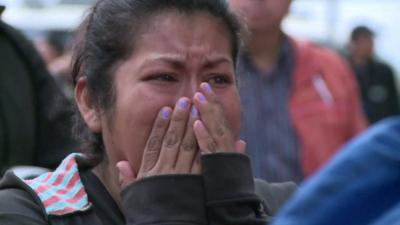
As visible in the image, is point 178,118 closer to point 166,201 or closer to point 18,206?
point 166,201

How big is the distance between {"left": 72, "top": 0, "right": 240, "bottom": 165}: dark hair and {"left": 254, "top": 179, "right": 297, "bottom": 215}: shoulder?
299 mm

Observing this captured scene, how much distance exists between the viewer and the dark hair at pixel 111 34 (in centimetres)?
249

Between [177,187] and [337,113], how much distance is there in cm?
250

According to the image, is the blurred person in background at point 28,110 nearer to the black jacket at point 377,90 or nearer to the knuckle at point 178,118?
the knuckle at point 178,118

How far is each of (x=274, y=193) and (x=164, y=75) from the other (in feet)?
1.39

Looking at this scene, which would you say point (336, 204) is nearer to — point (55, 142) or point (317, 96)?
point (55, 142)

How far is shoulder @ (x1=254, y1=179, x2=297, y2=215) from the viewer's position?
2.61 meters

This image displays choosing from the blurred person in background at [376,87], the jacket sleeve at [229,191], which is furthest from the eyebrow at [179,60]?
the blurred person in background at [376,87]

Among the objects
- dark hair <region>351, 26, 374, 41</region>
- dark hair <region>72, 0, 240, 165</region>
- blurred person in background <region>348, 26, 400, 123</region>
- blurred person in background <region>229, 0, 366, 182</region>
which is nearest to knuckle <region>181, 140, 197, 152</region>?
dark hair <region>72, 0, 240, 165</region>

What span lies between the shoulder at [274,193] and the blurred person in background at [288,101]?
1630 millimetres

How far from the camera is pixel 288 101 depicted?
4.55m

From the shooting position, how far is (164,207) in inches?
87.8

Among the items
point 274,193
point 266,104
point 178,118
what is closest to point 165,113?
point 178,118

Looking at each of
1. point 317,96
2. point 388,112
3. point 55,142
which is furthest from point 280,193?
point 388,112
